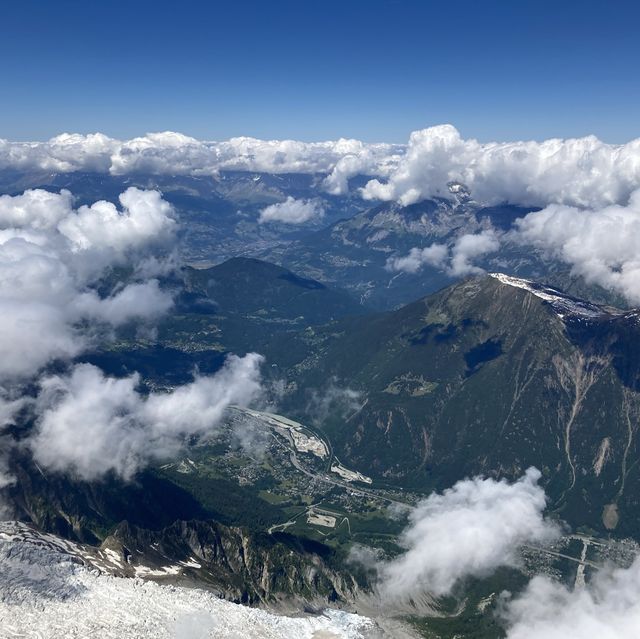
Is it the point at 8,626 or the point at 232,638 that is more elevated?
the point at 8,626

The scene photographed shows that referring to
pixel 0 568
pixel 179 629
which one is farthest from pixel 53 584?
pixel 179 629

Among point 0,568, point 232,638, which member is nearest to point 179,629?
point 232,638

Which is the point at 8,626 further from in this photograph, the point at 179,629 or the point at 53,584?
the point at 179,629

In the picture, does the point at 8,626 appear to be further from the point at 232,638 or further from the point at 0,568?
the point at 232,638

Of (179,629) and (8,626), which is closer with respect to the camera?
(8,626)

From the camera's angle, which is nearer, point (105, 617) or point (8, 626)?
point (8, 626)

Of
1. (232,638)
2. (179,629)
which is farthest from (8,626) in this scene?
(232,638)

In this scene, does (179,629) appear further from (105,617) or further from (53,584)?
(53,584)
